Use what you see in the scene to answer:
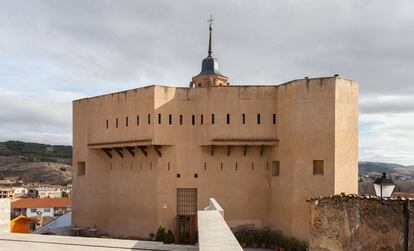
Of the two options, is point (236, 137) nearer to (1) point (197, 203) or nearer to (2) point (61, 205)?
(1) point (197, 203)

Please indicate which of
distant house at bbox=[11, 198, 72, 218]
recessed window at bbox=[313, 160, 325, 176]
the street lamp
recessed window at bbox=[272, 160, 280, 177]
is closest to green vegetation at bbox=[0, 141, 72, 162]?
distant house at bbox=[11, 198, 72, 218]

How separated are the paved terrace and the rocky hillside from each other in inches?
4335

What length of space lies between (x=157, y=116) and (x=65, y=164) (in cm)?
11892

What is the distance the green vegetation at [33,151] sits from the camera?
Answer: 135 m

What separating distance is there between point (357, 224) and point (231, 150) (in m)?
13.0

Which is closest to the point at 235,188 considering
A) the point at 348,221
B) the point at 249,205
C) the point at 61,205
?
the point at 249,205

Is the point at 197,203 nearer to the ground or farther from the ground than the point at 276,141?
nearer to the ground

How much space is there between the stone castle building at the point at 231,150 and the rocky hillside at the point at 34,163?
323 ft

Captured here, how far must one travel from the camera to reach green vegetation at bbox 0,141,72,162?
444 feet

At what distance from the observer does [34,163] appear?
128 metres

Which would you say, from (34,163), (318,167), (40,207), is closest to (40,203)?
(40,207)

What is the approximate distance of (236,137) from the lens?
2225cm

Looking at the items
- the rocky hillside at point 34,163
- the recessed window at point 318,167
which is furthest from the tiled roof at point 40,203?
the rocky hillside at point 34,163

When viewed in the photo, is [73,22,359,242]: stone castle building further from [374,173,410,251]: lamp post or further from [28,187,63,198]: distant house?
[28,187,63,198]: distant house
